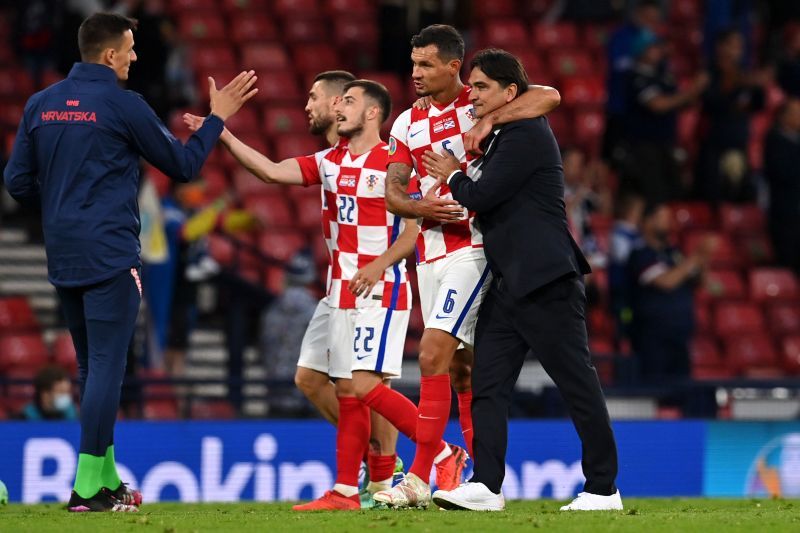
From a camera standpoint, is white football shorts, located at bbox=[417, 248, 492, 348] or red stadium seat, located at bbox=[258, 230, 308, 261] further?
red stadium seat, located at bbox=[258, 230, 308, 261]

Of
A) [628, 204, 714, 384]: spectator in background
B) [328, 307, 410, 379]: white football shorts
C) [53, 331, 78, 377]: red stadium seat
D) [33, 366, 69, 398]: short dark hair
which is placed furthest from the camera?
[628, 204, 714, 384]: spectator in background

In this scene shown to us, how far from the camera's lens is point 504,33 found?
17844mm

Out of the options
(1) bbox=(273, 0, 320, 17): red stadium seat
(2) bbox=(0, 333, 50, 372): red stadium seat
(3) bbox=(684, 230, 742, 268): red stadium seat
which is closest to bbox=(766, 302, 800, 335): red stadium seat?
(3) bbox=(684, 230, 742, 268): red stadium seat

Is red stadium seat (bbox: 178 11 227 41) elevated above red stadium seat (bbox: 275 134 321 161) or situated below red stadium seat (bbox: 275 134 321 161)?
above

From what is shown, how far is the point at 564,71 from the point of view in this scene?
1770cm

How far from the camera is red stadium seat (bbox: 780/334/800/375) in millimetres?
15305

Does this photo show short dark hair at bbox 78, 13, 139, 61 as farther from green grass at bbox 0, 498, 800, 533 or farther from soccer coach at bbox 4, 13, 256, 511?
green grass at bbox 0, 498, 800, 533

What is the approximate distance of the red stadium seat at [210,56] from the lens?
54.3ft

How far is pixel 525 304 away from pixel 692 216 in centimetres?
953

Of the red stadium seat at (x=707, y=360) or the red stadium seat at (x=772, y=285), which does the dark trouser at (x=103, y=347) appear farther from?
the red stadium seat at (x=772, y=285)

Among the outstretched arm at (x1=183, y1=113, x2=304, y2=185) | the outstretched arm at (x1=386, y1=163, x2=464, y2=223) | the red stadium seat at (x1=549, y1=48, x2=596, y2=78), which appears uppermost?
the red stadium seat at (x1=549, y1=48, x2=596, y2=78)

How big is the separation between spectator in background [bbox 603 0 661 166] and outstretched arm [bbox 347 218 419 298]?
7.35 m

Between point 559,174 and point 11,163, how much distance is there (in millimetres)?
2740

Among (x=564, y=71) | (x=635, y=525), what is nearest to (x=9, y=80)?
(x=564, y=71)
